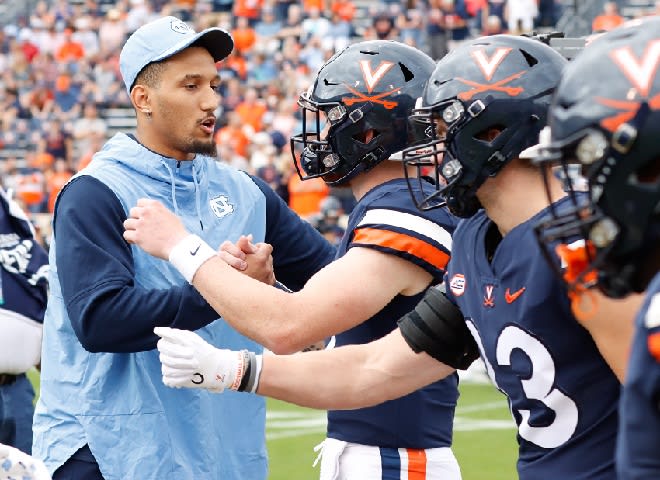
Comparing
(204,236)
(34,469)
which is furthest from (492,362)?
(204,236)

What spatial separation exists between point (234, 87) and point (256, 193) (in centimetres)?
1423

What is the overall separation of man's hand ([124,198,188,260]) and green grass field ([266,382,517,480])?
16.0ft

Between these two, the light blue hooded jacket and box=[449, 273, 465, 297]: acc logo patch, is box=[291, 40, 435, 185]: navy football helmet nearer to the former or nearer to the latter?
the light blue hooded jacket

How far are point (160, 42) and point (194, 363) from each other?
138cm

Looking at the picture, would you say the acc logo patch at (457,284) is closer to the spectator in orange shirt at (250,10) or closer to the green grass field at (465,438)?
the green grass field at (465,438)

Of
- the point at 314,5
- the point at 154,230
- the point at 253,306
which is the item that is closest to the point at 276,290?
the point at 253,306

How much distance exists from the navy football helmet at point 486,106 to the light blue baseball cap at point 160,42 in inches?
47.9

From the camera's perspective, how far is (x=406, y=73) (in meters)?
4.12

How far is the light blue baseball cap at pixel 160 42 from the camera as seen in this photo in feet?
13.5

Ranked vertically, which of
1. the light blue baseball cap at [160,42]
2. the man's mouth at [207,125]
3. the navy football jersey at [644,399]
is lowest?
the man's mouth at [207,125]

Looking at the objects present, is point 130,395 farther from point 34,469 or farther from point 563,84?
point 563,84

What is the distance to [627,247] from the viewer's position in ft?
7.29

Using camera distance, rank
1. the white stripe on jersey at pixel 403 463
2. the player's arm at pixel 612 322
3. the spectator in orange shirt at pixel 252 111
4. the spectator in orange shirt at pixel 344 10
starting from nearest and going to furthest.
A: the player's arm at pixel 612 322 < the white stripe on jersey at pixel 403 463 < the spectator in orange shirt at pixel 252 111 < the spectator in orange shirt at pixel 344 10

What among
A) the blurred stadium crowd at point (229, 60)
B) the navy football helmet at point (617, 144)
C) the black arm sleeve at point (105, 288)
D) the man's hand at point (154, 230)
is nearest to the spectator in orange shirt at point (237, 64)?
the blurred stadium crowd at point (229, 60)
